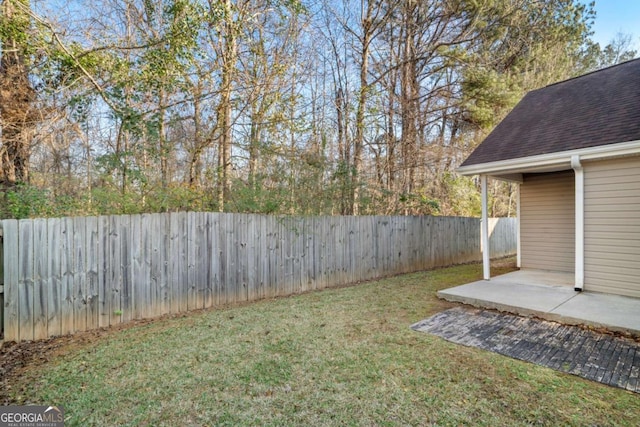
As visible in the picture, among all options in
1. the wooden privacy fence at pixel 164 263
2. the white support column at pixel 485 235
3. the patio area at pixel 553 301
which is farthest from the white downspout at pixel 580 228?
the wooden privacy fence at pixel 164 263

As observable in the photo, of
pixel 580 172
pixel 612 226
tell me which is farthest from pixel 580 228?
pixel 580 172

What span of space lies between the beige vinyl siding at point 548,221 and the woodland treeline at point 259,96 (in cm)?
261

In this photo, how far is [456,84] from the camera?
9484 mm

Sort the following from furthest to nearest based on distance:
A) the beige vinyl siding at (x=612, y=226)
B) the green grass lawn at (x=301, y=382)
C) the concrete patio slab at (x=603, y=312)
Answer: the beige vinyl siding at (x=612, y=226) < the concrete patio slab at (x=603, y=312) < the green grass lawn at (x=301, y=382)

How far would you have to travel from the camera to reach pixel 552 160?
4754 mm

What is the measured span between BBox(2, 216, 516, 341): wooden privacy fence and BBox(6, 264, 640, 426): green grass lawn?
46 centimetres

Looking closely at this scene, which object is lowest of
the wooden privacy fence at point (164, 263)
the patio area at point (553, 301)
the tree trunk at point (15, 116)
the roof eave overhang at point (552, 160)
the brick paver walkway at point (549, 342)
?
the brick paver walkway at point (549, 342)

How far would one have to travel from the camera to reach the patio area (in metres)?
3.51

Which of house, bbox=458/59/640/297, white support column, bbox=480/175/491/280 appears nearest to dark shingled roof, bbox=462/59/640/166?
house, bbox=458/59/640/297

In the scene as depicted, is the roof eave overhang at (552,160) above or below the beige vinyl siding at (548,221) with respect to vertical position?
above

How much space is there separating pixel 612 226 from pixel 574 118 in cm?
206

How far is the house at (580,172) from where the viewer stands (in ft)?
14.1

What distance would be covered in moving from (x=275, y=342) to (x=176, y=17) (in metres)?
4.81

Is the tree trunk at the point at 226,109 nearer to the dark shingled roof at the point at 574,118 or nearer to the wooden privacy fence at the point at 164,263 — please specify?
the wooden privacy fence at the point at 164,263
